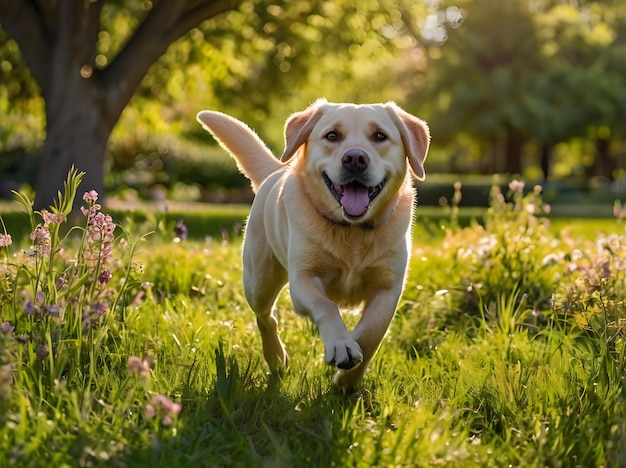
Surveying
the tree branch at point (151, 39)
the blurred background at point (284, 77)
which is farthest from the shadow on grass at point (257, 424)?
the tree branch at point (151, 39)

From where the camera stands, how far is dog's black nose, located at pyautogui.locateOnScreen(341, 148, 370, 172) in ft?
12.8

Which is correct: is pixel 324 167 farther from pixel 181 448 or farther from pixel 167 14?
pixel 167 14

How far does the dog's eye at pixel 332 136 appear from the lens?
13.7 ft

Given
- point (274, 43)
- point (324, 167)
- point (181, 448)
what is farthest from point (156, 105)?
point (181, 448)

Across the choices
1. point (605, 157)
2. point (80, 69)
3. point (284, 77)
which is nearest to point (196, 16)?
point (80, 69)

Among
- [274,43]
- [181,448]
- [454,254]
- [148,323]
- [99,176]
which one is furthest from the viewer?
[274,43]

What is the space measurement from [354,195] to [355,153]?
0.22 metres

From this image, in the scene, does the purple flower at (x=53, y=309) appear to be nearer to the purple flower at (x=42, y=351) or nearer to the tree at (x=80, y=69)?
the purple flower at (x=42, y=351)

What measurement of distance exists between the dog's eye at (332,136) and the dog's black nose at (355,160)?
28 centimetres

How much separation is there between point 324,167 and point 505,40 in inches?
1098

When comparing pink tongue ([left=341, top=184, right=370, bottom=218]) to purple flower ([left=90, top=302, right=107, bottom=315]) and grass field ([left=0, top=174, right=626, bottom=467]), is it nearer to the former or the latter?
grass field ([left=0, top=174, right=626, bottom=467])

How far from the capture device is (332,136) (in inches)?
165

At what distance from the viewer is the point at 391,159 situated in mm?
4164

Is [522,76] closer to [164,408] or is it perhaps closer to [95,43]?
[95,43]
